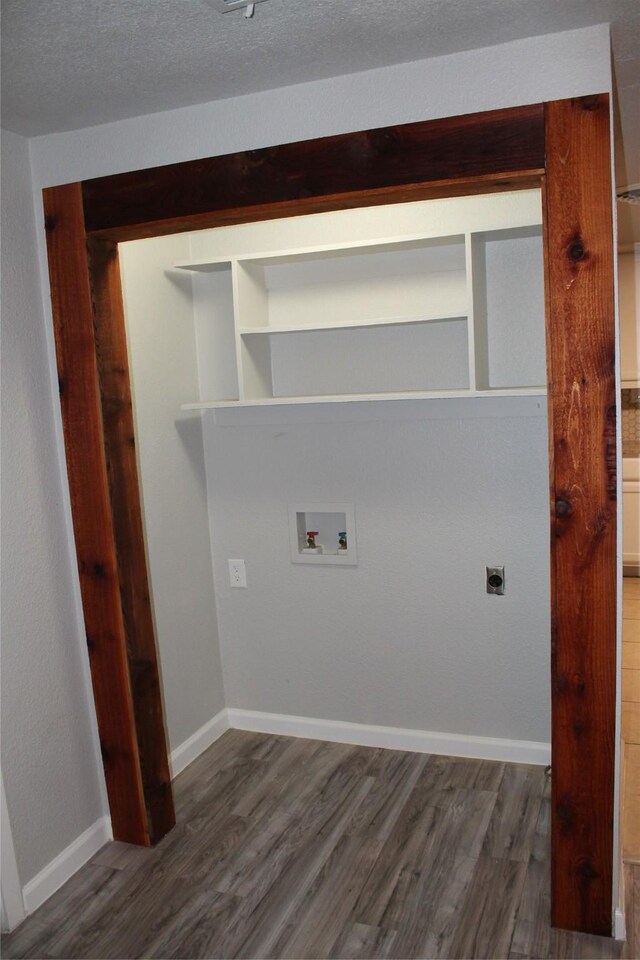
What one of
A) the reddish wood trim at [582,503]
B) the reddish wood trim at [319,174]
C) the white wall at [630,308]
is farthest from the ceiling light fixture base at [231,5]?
the white wall at [630,308]

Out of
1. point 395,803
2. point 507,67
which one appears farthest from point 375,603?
point 507,67

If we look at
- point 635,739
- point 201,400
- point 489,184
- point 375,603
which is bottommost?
point 635,739

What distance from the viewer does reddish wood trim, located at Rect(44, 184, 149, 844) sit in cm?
238

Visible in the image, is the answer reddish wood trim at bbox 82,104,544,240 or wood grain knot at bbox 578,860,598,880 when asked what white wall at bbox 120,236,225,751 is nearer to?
reddish wood trim at bbox 82,104,544,240

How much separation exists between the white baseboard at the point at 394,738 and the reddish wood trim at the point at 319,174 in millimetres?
2075

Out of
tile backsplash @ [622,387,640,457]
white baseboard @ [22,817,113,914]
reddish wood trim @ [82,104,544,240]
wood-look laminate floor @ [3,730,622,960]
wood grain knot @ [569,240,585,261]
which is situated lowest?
wood-look laminate floor @ [3,730,622,960]

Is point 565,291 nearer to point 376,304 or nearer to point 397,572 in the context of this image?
point 376,304

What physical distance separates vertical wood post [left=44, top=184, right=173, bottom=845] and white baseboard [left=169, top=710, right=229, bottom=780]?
42cm

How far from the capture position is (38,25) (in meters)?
1.68

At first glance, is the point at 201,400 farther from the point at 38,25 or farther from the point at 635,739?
the point at 635,739

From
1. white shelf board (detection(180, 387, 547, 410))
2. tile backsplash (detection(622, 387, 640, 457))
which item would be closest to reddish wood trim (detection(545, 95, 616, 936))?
white shelf board (detection(180, 387, 547, 410))

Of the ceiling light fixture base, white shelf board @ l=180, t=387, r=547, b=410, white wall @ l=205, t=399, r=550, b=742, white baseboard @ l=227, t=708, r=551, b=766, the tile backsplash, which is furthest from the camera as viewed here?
the tile backsplash

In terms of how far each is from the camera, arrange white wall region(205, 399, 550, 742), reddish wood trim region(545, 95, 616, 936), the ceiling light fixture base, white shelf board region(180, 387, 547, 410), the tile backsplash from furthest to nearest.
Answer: the tile backsplash → white wall region(205, 399, 550, 742) → white shelf board region(180, 387, 547, 410) → reddish wood trim region(545, 95, 616, 936) → the ceiling light fixture base

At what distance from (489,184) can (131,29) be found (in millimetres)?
921
